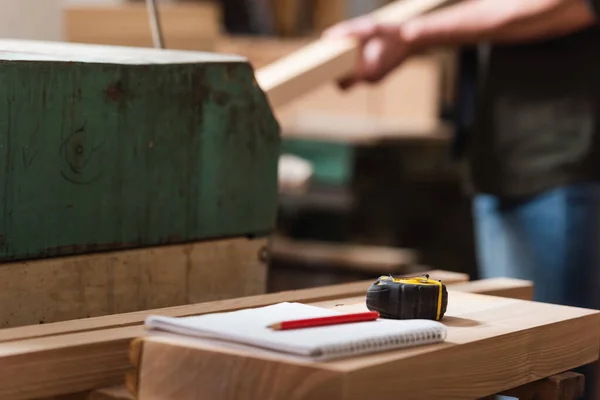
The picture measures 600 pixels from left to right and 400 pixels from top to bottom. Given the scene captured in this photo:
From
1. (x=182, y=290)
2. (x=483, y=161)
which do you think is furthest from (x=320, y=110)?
(x=182, y=290)

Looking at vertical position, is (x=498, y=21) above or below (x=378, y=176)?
above

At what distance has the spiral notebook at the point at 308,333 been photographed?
1068mm

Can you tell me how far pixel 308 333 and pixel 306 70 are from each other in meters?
1.00

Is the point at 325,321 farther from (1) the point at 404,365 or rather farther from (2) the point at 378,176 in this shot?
(2) the point at 378,176

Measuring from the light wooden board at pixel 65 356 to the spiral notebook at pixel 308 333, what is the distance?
0.06 meters

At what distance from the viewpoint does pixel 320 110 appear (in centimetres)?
494

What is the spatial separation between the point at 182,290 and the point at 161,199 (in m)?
0.14

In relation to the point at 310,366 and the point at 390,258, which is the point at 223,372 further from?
the point at 390,258

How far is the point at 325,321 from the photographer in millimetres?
1169

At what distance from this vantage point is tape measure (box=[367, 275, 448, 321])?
1.25m

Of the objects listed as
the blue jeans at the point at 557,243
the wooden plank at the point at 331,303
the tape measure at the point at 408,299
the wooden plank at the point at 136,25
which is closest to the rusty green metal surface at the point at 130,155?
the wooden plank at the point at 331,303

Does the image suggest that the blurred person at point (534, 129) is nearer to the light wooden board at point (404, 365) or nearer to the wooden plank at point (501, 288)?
the wooden plank at point (501, 288)

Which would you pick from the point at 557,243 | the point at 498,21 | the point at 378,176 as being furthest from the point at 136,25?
the point at 378,176

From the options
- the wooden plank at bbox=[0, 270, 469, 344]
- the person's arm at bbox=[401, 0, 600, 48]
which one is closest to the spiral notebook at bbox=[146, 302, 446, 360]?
the wooden plank at bbox=[0, 270, 469, 344]
